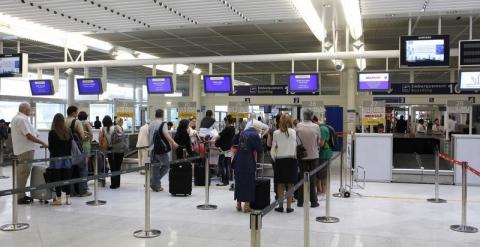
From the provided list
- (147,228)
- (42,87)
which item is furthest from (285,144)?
(42,87)

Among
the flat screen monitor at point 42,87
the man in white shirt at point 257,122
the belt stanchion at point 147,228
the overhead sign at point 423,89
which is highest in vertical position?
the overhead sign at point 423,89

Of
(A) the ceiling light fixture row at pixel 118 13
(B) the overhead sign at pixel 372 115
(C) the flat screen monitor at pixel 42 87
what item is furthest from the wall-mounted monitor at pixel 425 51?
(C) the flat screen monitor at pixel 42 87

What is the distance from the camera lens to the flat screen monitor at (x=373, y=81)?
11188 millimetres

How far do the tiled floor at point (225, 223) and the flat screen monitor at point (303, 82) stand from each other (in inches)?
145

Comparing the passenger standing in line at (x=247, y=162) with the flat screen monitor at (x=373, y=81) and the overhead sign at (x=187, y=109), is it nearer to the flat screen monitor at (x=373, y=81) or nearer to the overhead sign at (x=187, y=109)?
the flat screen monitor at (x=373, y=81)

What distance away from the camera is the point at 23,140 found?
23.3ft

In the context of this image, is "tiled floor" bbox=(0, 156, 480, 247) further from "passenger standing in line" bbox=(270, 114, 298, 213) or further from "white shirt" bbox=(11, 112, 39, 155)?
"white shirt" bbox=(11, 112, 39, 155)

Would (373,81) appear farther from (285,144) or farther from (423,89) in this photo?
(423,89)

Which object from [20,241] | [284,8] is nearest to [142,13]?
[284,8]

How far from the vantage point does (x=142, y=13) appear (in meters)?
7.81

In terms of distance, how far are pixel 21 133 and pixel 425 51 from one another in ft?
23.2

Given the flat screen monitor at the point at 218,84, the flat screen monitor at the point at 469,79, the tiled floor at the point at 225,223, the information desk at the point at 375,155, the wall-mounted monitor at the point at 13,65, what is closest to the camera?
the tiled floor at the point at 225,223

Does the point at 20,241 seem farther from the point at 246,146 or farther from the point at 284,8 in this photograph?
the point at 284,8

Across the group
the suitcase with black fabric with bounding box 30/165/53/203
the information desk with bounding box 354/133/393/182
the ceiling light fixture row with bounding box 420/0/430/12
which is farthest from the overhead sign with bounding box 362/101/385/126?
the suitcase with black fabric with bounding box 30/165/53/203
